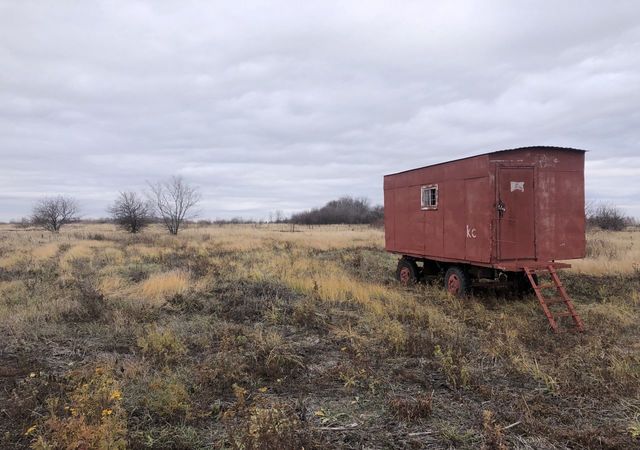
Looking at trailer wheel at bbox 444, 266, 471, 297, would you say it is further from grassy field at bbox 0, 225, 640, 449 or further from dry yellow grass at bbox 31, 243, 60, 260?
dry yellow grass at bbox 31, 243, 60, 260

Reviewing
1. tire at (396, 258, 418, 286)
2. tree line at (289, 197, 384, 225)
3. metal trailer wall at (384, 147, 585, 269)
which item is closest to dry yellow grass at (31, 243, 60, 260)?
tire at (396, 258, 418, 286)

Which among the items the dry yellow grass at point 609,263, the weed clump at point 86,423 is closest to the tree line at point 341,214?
the dry yellow grass at point 609,263

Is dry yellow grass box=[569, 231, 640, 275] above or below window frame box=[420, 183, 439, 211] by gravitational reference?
below

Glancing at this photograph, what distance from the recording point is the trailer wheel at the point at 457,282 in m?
10.2

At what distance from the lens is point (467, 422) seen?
168 inches

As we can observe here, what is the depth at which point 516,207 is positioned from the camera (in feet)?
30.4

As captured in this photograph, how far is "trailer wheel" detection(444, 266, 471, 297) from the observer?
10242 mm

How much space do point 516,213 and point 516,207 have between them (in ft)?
0.41

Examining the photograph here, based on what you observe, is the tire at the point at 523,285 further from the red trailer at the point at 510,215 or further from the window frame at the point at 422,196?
the window frame at the point at 422,196

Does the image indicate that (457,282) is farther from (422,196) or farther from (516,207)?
(422,196)

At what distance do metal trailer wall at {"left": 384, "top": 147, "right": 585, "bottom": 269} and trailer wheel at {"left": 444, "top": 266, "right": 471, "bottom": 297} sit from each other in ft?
1.12

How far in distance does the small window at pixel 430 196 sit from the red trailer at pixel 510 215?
0.13 m

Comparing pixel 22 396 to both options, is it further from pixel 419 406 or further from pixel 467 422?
pixel 467 422

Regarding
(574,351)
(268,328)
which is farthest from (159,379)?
(574,351)
